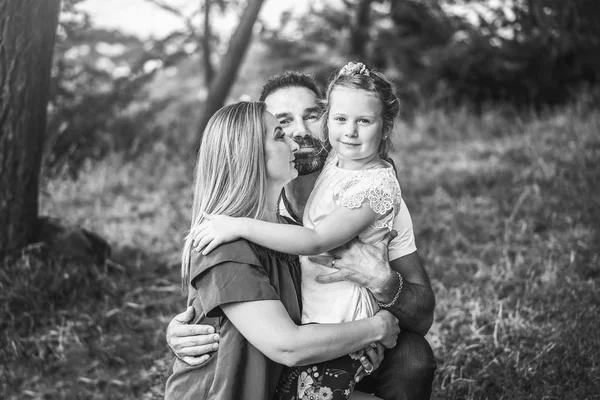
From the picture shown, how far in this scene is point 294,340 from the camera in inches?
91.7

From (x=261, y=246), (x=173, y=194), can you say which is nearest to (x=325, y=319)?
(x=261, y=246)

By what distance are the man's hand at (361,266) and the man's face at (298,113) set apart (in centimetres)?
95

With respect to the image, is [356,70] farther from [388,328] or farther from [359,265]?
[388,328]

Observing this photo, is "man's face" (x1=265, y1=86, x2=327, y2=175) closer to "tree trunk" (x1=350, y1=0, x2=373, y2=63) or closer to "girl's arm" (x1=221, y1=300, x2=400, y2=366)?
"girl's arm" (x1=221, y1=300, x2=400, y2=366)

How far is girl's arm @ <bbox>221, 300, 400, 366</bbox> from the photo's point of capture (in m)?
2.33

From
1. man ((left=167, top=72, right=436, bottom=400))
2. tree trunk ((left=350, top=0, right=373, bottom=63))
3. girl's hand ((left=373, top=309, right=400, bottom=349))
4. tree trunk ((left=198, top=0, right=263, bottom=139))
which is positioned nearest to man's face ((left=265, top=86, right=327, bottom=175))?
man ((left=167, top=72, right=436, bottom=400))

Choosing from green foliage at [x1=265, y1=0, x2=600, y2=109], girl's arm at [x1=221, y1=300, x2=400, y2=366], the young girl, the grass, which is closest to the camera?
girl's arm at [x1=221, y1=300, x2=400, y2=366]

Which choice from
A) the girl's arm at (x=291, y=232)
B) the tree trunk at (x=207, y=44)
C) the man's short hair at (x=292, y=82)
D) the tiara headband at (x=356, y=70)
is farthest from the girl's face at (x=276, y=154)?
the tree trunk at (x=207, y=44)

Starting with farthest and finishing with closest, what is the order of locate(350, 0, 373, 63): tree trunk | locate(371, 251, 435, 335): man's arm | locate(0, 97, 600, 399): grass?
locate(350, 0, 373, 63): tree trunk
locate(0, 97, 600, 399): grass
locate(371, 251, 435, 335): man's arm

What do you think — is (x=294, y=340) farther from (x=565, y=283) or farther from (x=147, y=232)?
(x=147, y=232)

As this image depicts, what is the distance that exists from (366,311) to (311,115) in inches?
55.0

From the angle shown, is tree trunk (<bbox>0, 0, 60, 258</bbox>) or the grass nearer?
the grass

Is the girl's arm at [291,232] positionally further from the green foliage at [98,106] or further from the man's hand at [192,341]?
the green foliage at [98,106]

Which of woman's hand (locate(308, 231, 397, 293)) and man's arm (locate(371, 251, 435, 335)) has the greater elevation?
woman's hand (locate(308, 231, 397, 293))
